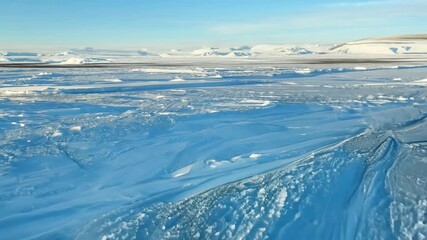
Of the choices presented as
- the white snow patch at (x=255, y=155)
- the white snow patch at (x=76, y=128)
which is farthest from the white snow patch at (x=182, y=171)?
the white snow patch at (x=76, y=128)

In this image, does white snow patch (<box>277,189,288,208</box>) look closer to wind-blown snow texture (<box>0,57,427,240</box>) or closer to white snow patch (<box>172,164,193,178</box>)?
wind-blown snow texture (<box>0,57,427,240</box>)

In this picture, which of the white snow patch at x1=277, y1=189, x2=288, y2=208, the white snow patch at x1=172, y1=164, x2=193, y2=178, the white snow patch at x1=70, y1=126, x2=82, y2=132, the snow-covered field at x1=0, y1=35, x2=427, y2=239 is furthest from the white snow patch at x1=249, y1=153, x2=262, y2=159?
the white snow patch at x1=70, y1=126, x2=82, y2=132

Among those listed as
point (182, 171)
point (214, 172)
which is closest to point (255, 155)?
point (214, 172)

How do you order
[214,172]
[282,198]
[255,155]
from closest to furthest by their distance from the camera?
[282,198] < [214,172] < [255,155]

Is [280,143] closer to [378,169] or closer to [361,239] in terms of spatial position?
[378,169]

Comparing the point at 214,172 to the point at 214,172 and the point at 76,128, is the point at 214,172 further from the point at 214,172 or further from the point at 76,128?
the point at 76,128

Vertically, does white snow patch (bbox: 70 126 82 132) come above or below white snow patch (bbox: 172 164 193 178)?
above
